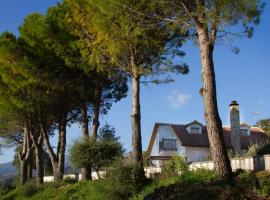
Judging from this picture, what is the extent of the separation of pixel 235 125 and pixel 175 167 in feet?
51.1

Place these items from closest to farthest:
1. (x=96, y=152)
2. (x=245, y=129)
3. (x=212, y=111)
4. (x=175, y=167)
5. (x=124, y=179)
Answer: (x=212, y=111)
(x=124, y=179)
(x=175, y=167)
(x=96, y=152)
(x=245, y=129)

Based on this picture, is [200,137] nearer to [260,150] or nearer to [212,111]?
[260,150]

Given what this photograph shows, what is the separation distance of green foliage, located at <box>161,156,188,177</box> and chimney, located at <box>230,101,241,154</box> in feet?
46.5

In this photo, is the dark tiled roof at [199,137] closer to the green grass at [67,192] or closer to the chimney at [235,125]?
the chimney at [235,125]

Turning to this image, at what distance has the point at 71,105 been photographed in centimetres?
2738

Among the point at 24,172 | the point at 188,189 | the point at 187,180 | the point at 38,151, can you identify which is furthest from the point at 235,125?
the point at 188,189

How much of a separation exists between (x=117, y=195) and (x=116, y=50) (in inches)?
239

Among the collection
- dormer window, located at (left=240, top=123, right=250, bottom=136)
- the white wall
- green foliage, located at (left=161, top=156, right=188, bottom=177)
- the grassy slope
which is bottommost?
the grassy slope

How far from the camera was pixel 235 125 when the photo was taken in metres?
30.9

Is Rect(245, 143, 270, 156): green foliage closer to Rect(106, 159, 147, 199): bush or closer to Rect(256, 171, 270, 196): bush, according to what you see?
Rect(106, 159, 147, 199): bush

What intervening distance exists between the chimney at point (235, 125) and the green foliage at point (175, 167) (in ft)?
46.5

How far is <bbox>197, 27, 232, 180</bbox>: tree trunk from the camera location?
12.4 m

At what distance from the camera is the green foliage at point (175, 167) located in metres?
15.5

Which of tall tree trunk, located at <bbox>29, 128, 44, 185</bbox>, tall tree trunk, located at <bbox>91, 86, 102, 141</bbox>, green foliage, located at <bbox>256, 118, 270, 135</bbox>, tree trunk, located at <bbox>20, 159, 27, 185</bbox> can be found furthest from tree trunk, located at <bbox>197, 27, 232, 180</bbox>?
green foliage, located at <bbox>256, 118, 270, 135</bbox>
